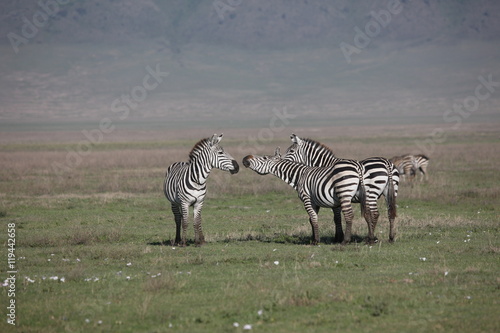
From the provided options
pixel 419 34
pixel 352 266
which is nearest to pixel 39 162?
pixel 352 266

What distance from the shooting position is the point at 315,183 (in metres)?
13.5

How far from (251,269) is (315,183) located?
2.97 m

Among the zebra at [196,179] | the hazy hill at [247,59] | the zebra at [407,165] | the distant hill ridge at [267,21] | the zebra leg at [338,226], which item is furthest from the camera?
the distant hill ridge at [267,21]

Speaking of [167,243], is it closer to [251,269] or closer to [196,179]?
[196,179]

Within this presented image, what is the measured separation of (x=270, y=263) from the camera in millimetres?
11555

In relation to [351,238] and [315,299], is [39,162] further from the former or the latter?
[315,299]

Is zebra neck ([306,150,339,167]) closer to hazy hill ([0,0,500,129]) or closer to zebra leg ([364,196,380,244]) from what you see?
zebra leg ([364,196,380,244])

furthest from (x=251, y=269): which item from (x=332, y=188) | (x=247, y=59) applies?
(x=247, y=59)

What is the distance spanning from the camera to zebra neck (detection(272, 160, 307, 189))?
46.7ft

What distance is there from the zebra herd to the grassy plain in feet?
1.77

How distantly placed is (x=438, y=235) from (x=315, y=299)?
6.12m

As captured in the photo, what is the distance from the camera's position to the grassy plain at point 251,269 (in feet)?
27.6

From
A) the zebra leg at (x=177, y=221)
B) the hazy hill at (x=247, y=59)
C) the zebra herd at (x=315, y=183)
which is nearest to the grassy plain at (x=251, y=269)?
the zebra leg at (x=177, y=221)

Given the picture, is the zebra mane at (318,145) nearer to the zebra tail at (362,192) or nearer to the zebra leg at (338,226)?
the zebra leg at (338,226)
